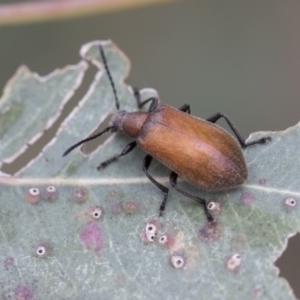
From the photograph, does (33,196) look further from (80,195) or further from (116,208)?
(116,208)

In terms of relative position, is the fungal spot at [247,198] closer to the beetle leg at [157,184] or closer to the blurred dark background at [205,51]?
the beetle leg at [157,184]

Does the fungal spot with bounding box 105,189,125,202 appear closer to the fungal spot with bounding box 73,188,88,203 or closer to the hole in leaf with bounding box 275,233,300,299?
the fungal spot with bounding box 73,188,88,203

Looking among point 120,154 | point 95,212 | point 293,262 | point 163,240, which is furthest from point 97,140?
point 293,262

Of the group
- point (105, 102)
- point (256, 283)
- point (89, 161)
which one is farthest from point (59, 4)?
point (256, 283)

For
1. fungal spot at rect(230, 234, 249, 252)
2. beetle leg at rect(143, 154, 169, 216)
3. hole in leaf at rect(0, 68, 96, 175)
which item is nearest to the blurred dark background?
hole in leaf at rect(0, 68, 96, 175)

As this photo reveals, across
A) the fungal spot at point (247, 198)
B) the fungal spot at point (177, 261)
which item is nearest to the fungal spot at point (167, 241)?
the fungal spot at point (177, 261)

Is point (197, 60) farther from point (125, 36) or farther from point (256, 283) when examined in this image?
point (256, 283)
